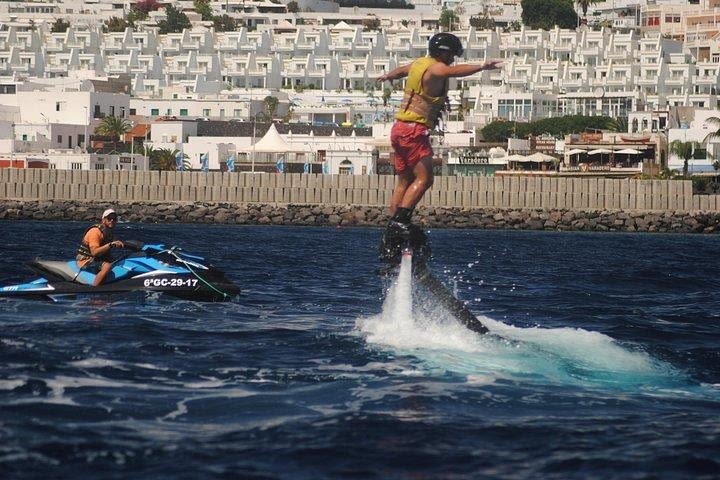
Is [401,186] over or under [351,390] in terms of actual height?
over

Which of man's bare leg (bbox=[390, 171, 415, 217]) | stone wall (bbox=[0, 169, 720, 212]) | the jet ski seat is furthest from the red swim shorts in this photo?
stone wall (bbox=[0, 169, 720, 212])

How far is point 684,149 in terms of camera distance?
5335 inches

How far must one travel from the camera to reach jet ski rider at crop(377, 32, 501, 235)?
867 inches

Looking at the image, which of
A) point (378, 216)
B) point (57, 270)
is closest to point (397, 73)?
point (57, 270)

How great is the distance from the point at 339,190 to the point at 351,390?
270ft

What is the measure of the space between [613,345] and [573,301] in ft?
41.0

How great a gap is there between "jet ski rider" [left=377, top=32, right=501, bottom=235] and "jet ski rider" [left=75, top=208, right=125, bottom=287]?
10.6 m

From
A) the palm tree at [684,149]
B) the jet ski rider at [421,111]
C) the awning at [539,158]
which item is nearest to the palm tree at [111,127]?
the awning at [539,158]

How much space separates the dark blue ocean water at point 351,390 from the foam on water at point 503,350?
4 cm

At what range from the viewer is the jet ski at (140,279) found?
31672 mm

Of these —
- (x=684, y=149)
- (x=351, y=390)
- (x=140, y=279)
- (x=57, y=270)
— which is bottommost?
(x=351, y=390)

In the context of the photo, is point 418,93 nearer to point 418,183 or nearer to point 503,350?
point 418,183

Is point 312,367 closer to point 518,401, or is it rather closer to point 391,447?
point 518,401

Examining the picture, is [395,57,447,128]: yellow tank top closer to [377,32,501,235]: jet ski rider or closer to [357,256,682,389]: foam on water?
[377,32,501,235]: jet ski rider
